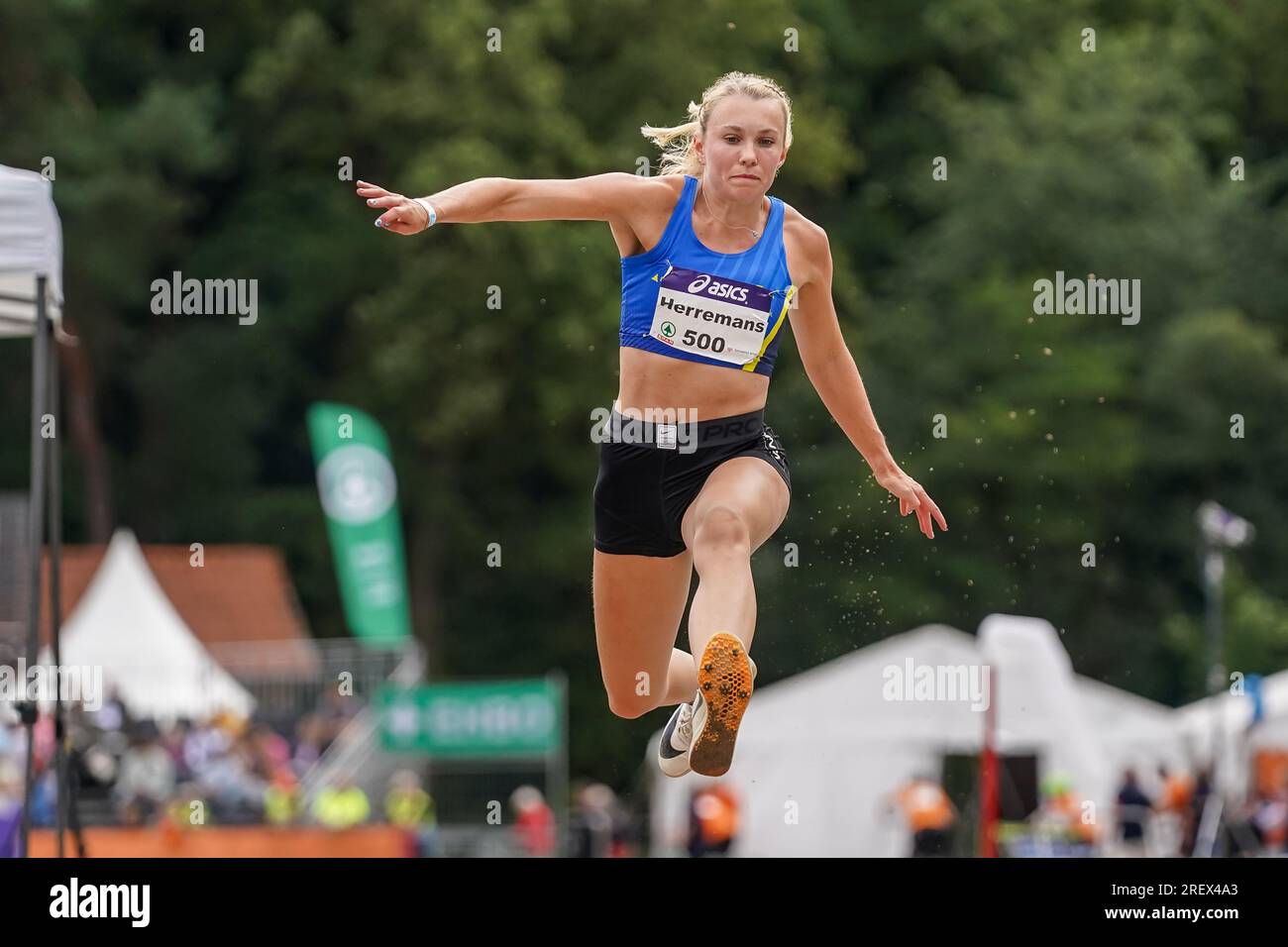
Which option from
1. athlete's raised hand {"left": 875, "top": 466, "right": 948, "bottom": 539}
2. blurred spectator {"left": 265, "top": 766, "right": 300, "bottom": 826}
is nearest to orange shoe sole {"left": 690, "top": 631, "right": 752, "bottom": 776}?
athlete's raised hand {"left": 875, "top": 466, "right": 948, "bottom": 539}

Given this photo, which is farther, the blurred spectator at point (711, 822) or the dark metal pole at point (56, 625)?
the blurred spectator at point (711, 822)

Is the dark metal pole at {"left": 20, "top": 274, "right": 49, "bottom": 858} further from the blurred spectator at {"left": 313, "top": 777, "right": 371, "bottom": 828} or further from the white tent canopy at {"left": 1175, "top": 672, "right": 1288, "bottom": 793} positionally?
the white tent canopy at {"left": 1175, "top": 672, "right": 1288, "bottom": 793}

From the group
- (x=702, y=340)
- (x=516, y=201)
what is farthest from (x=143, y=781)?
(x=516, y=201)

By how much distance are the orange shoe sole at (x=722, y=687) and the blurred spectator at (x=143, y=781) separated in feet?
35.9

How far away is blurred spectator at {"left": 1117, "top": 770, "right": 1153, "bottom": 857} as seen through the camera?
16.8 m

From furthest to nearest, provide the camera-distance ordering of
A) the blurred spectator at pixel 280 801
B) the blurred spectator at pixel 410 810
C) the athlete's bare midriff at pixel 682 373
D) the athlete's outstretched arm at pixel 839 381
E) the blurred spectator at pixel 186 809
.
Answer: the blurred spectator at pixel 410 810 < the blurred spectator at pixel 280 801 < the blurred spectator at pixel 186 809 < the athlete's outstretched arm at pixel 839 381 < the athlete's bare midriff at pixel 682 373

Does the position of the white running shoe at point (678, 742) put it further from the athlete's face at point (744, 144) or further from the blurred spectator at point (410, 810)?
the blurred spectator at point (410, 810)

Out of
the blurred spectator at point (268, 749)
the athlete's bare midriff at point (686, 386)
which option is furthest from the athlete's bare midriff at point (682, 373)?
the blurred spectator at point (268, 749)

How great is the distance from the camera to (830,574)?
19.6 meters

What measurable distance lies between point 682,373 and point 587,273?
22.6m

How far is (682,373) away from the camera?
6.27 metres

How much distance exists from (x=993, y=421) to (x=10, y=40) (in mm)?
16866

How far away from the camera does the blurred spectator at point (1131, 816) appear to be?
660 inches
